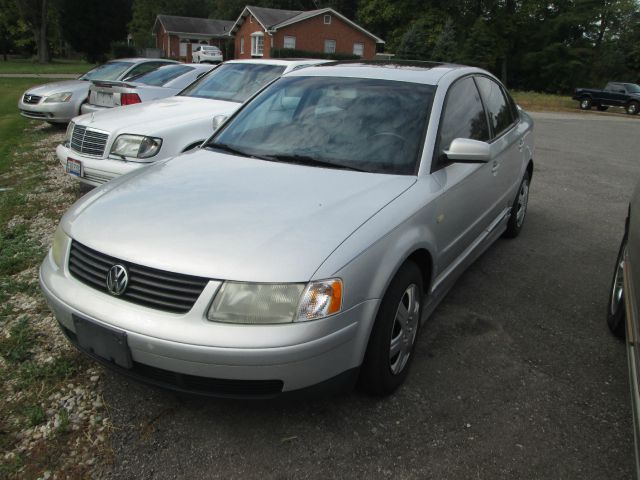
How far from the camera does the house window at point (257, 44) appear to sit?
46.2m

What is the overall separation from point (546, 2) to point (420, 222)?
5582 centimetres

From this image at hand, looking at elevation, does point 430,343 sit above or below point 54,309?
below

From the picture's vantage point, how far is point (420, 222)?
2.78 meters

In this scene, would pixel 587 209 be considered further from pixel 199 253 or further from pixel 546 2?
pixel 546 2

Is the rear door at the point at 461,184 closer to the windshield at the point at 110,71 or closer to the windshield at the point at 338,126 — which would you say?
the windshield at the point at 338,126

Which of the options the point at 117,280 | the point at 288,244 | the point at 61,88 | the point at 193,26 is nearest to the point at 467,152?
the point at 288,244

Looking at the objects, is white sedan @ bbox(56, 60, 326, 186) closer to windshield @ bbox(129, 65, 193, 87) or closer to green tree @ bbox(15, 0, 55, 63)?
windshield @ bbox(129, 65, 193, 87)

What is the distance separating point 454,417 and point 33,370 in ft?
7.20

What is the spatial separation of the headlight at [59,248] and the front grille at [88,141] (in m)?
3.03

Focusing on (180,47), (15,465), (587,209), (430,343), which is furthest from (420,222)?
(180,47)

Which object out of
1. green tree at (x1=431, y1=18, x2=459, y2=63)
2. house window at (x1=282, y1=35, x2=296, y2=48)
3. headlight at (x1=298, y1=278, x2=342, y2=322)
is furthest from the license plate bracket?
house window at (x1=282, y1=35, x2=296, y2=48)

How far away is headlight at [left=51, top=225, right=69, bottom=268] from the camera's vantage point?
Answer: 258 cm

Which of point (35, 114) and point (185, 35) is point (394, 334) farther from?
point (185, 35)

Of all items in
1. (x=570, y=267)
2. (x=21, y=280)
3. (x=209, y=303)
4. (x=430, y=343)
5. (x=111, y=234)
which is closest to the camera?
(x=209, y=303)
